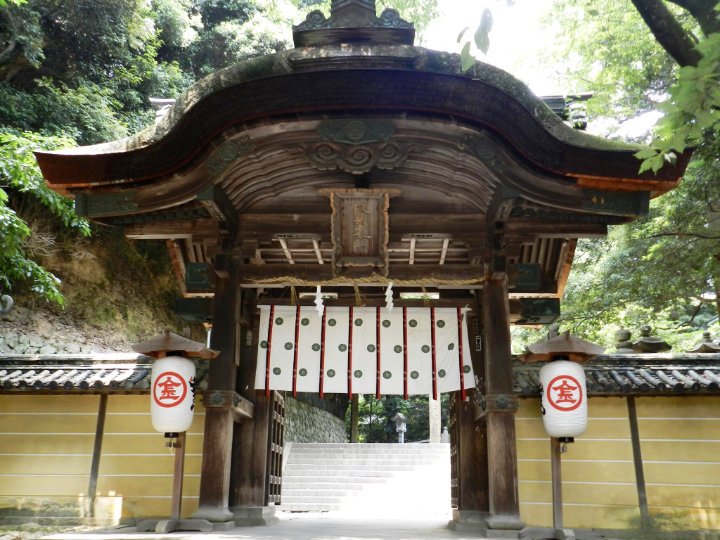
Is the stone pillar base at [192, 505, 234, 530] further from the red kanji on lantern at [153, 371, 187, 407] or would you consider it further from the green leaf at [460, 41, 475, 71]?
the green leaf at [460, 41, 475, 71]

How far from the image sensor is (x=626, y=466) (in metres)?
7.11

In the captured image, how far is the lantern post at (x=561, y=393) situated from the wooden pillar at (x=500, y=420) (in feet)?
1.15

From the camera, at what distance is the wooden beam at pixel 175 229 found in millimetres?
7098

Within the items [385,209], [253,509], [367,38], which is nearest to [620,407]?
[385,209]

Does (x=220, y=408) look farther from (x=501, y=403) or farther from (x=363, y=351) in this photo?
(x=501, y=403)

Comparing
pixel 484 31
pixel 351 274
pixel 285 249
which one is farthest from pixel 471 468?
pixel 484 31

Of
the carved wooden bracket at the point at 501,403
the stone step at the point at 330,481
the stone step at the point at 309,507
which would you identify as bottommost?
the stone step at the point at 309,507

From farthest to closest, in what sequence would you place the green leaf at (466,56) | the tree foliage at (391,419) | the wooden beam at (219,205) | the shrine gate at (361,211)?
the tree foliage at (391,419)
the wooden beam at (219,205)
the shrine gate at (361,211)
the green leaf at (466,56)

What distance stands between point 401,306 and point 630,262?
18.6 ft

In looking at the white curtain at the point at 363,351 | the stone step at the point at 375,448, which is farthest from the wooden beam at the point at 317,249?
the stone step at the point at 375,448

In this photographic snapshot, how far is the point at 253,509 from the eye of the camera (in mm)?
7582

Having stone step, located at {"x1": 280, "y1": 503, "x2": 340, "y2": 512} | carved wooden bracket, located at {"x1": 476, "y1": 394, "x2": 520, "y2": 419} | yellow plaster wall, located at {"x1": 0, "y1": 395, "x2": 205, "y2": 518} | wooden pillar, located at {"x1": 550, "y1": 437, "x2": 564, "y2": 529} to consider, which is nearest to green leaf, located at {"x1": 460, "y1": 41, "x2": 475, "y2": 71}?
carved wooden bracket, located at {"x1": 476, "y1": 394, "x2": 520, "y2": 419}

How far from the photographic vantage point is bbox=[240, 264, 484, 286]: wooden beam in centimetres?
725

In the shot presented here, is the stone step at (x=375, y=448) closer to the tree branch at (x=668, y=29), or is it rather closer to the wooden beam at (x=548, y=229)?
the wooden beam at (x=548, y=229)
